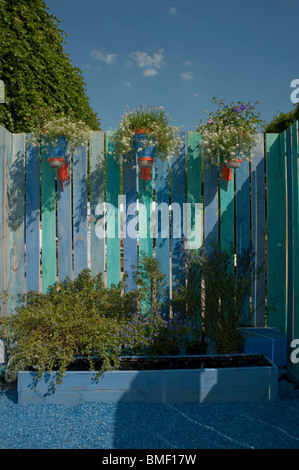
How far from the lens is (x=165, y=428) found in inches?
94.8

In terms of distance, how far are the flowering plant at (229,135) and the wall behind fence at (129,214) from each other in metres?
0.20

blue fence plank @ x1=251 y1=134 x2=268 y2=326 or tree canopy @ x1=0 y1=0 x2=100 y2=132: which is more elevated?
tree canopy @ x1=0 y1=0 x2=100 y2=132

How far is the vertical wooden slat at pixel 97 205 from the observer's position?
3.59m

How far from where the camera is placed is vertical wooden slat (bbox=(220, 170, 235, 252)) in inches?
142

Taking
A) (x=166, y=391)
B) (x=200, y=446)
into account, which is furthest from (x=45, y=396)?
(x=200, y=446)

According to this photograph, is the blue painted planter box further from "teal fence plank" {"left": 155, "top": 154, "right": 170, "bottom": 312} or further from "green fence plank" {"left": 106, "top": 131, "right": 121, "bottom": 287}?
"green fence plank" {"left": 106, "top": 131, "right": 121, "bottom": 287}

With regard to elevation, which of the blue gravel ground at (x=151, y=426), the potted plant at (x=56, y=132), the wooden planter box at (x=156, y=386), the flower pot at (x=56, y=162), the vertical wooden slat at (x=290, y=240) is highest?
the potted plant at (x=56, y=132)

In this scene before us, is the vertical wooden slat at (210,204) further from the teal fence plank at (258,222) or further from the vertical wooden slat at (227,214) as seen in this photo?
the teal fence plank at (258,222)

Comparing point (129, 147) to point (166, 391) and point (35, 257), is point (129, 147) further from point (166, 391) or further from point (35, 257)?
point (166, 391)

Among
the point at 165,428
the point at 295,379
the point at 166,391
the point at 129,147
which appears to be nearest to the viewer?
the point at 165,428

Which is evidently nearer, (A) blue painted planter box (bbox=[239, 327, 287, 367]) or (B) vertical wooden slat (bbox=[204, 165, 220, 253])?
(A) blue painted planter box (bbox=[239, 327, 287, 367])

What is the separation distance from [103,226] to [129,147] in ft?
2.59

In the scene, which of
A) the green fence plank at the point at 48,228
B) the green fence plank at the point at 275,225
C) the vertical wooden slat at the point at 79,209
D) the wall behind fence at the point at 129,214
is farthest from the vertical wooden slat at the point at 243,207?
the green fence plank at the point at 48,228

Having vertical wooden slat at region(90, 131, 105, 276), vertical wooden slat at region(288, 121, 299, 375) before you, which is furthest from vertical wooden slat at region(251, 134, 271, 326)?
vertical wooden slat at region(90, 131, 105, 276)
